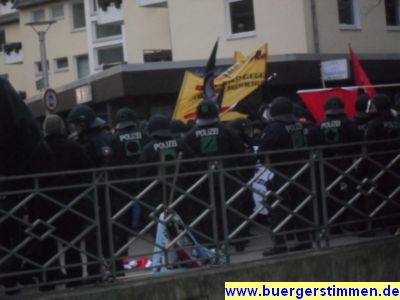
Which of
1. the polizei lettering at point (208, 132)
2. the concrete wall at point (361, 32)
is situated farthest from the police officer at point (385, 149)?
the concrete wall at point (361, 32)

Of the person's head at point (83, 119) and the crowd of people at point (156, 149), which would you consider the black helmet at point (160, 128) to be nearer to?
the crowd of people at point (156, 149)

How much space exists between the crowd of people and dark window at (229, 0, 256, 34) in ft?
58.1

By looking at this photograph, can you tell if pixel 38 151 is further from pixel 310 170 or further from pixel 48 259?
pixel 310 170

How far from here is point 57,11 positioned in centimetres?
5503

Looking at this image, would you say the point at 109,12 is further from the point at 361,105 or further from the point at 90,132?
the point at 90,132

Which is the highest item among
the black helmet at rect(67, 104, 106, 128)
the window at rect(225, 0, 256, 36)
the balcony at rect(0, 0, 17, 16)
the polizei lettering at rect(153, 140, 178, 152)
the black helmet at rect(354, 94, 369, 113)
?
the balcony at rect(0, 0, 17, 16)

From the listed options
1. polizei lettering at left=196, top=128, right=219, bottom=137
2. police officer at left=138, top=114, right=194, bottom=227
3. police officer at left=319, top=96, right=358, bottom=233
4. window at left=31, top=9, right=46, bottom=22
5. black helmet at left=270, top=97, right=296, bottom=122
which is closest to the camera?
police officer at left=138, top=114, right=194, bottom=227

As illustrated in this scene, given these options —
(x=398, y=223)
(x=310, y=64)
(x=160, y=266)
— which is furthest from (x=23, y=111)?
(x=310, y=64)

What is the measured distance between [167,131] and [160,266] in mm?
1836

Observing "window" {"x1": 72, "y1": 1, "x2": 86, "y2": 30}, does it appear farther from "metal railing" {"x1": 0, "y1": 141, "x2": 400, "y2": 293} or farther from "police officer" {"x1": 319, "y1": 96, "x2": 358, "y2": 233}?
"metal railing" {"x1": 0, "y1": 141, "x2": 400, "y2": 293}

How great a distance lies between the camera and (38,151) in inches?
334

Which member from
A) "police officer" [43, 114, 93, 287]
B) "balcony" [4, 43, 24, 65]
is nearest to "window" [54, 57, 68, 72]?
"balcony" [4, 43, 24, 65]

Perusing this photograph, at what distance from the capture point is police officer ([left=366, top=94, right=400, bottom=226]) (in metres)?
10.3


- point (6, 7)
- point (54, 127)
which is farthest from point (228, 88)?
point (6, 7)
